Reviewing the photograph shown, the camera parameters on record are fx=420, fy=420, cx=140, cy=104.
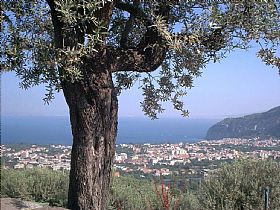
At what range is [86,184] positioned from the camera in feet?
14.8

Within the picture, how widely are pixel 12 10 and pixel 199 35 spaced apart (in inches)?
81.6

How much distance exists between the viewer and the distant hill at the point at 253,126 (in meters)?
28.4

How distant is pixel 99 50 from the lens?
15.0ft

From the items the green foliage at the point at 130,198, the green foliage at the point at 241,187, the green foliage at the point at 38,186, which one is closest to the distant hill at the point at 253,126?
the green foliage at the point at 130,198

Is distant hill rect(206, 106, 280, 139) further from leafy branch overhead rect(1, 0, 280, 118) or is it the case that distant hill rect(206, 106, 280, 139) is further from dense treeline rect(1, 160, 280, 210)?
leafy branch overhead rect(1, 0, 280, 118)

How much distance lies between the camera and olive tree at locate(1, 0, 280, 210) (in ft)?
13.7

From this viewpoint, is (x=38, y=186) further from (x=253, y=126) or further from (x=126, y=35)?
(x=253, y=126)

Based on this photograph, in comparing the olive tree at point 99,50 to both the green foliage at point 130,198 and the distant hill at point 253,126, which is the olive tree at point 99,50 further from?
the distant hill at point 253,126

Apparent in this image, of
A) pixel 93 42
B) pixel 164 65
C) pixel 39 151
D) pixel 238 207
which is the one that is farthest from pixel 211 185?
pixel 39 151

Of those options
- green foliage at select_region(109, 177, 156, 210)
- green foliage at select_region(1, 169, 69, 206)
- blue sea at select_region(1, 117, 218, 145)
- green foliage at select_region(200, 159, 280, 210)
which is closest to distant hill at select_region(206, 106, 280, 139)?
blue sea at select_region(1, 117, 218, 145)

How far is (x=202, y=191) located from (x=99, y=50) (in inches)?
201

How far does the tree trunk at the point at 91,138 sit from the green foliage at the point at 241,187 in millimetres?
3980

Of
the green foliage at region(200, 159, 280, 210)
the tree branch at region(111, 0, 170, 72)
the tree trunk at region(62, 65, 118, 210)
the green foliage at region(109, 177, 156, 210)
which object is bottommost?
the green foliage at region(109, 177, 156, 210)

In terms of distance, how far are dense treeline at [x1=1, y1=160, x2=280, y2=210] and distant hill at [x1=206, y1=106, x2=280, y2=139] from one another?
17079 mm
